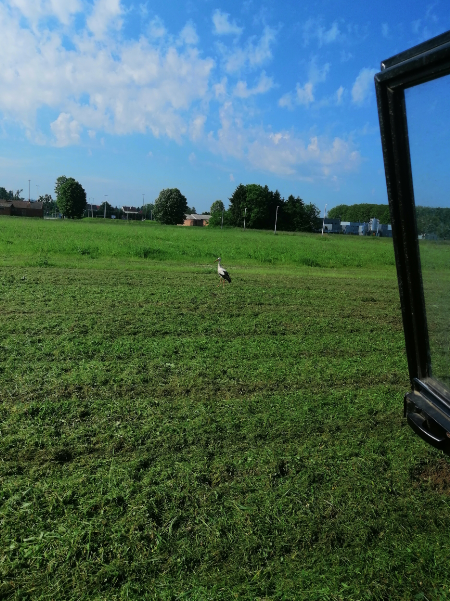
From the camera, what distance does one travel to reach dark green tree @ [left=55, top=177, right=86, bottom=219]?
308ft

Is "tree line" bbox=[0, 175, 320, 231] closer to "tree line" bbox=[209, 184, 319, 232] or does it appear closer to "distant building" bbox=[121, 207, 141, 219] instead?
"tree line" bbox=[209, 184, 319, 232]

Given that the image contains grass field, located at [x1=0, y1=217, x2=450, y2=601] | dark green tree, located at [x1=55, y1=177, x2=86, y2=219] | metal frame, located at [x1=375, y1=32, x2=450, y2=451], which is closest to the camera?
metal frame, located at [x1=375, y1=32, x2=450, y2=451]

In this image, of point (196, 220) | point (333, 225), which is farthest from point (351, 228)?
point (196, 220)

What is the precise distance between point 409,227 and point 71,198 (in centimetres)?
9879

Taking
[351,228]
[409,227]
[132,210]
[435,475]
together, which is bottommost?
[435,475]

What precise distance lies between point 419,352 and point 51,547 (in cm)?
212

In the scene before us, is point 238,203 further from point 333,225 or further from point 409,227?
point 409,227

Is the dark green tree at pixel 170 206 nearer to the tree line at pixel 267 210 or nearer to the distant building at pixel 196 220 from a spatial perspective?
the tree line at pixel 267 210

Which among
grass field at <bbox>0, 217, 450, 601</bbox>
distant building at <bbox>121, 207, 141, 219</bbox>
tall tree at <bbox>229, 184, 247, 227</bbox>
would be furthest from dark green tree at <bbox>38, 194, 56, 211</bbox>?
grass field at <bbox>0, 217, 450, 601</bbox>

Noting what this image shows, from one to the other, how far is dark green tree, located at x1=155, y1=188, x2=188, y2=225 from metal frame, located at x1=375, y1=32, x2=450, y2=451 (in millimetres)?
89127

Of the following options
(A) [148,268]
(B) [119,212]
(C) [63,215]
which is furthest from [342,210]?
(A) [148,268]

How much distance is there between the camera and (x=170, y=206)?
88812 mm

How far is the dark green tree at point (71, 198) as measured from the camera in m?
93.8

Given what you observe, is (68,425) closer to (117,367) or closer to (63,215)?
(117,367)
